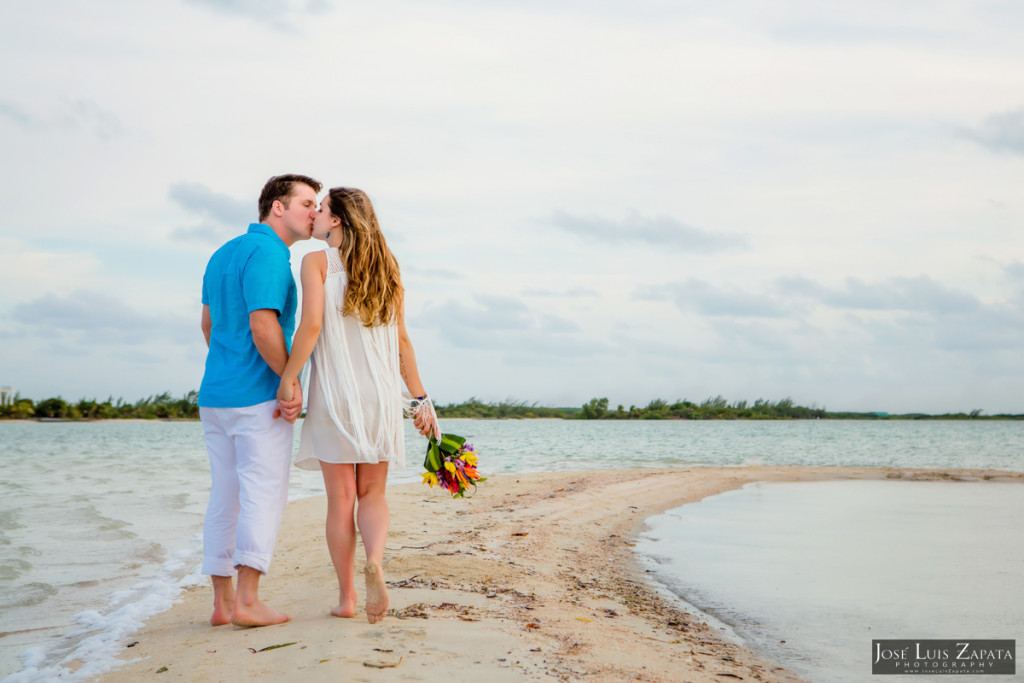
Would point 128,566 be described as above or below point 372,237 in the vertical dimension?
below

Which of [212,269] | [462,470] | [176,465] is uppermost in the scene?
[212,269]

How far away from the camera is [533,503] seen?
8727 mm

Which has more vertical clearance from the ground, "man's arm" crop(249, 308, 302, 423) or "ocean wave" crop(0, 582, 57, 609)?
"man's arm" crop(249, 308, 302, 423)

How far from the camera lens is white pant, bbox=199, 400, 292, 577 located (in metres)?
3.19

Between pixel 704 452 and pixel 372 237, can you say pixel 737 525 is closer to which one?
pixel 372 237

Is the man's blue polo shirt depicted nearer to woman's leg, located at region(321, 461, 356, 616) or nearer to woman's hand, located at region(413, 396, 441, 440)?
woman's leg, located at region(321, 461, 356, 616)

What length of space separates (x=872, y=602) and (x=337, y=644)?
11.0 ft

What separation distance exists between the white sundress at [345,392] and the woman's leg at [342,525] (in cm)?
10

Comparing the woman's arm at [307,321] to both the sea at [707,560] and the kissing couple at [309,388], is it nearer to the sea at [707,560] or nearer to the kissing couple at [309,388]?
the kissing couple at [309,388]

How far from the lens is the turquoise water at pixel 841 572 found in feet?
12.6

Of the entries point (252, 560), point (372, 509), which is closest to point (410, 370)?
point (372, 509)

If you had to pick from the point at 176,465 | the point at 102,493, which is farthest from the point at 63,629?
the point at 176,465

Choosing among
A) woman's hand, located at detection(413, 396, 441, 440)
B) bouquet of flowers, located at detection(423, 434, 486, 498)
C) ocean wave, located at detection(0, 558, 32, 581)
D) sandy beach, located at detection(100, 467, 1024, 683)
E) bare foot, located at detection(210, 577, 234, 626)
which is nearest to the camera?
sandy beach, located at detection(100, 467, 1024, 683)

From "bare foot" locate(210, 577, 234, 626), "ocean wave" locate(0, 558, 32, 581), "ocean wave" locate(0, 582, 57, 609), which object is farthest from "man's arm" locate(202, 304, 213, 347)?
"ocean wave" locate(0, 558, 32, 581)
